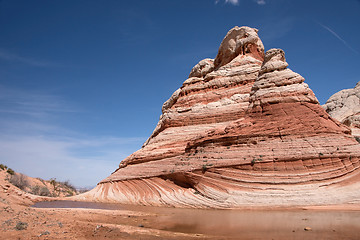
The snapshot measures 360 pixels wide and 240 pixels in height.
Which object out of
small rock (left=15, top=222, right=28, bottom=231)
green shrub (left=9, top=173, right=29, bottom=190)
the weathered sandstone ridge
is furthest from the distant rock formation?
green shrub (left=9, top=173, right=29, bottom=190)

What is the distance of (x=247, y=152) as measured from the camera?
17.8 m

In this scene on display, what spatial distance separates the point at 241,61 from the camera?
28.7 meters

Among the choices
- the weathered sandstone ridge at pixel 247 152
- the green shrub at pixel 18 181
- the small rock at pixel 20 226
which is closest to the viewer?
the small rock at pixel 20 226

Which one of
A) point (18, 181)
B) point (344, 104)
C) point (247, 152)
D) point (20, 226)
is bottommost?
point (20, 226)

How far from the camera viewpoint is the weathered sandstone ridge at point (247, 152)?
15312 millimetres

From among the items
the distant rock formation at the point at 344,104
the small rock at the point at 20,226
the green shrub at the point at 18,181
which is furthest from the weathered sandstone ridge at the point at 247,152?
the distant rock formation at the point at 344,104

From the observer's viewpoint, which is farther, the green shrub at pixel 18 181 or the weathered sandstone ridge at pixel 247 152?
the green shrub at pixel 18 181

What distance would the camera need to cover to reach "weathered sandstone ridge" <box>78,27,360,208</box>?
50.2 ft

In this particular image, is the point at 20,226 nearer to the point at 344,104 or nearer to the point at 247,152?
the point at 247,152

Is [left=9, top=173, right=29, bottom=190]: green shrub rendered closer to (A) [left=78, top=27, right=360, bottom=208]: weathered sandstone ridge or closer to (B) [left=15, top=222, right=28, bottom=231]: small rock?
(A) [left=78, top=27, right=360, bottom=208]: weathered sandstone ridge

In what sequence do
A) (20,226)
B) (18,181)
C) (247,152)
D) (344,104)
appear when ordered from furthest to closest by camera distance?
1. (344,104)
2. (18,181)
3. (247,152)
4. (20,226)

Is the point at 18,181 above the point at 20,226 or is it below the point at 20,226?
above

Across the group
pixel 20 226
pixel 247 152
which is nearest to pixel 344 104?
pixel 247 152

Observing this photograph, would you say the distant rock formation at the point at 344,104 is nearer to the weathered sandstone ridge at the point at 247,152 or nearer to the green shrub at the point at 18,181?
the weathered sandstone ridge at the point at 247,152
